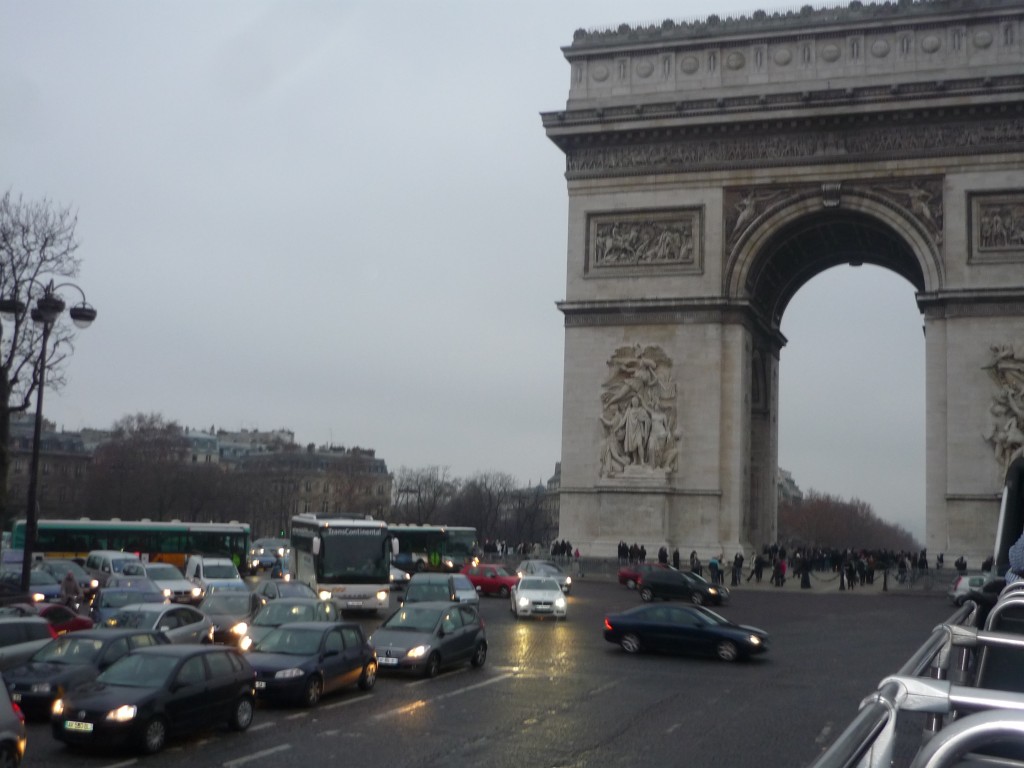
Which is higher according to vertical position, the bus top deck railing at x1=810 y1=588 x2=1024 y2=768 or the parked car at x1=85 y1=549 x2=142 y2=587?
the bus top deck railing at x1=810 y1=588 x2=1024 y2=768

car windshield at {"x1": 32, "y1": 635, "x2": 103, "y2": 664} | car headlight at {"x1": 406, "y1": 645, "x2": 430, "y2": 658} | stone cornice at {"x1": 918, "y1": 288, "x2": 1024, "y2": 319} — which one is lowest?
car headlight at {"x1": 406, "y1": 645, "x2": 430, "y2": 658}

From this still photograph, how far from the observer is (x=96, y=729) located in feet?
37.6

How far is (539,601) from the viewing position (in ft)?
91.1

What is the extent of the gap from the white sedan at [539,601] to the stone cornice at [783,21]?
20.8 metres

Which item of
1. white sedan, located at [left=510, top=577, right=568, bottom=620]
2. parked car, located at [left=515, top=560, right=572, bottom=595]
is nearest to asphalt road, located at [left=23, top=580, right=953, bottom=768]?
white sedan, located at [left=510, top=577, right=568, bottom=620]

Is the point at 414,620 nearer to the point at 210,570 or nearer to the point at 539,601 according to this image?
the point at 539,601

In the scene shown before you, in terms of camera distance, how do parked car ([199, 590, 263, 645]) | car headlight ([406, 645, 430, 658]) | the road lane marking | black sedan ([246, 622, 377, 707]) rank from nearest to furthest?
the road lane marking < black sedan ([246, 622, 377, 707]) < car headlight ([406, 645, 430, 658]) < parked car ([199, 590, 263, 645])

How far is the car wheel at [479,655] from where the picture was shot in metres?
19.0

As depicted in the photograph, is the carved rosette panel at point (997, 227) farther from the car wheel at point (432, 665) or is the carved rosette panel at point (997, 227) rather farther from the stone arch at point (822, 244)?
the car wheel at point (432, 665)

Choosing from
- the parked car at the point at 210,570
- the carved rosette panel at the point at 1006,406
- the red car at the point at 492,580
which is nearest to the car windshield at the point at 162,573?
the parked car at the point at 210,570

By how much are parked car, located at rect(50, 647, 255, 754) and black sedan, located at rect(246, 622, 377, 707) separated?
3.88ft

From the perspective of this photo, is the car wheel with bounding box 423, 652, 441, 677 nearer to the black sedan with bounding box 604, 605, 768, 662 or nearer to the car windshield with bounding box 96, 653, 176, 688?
the black sedan with bounding box 604, 605, 768, 662

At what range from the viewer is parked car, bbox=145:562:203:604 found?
101ft

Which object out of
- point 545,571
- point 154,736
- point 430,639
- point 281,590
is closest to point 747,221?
point 545,571
